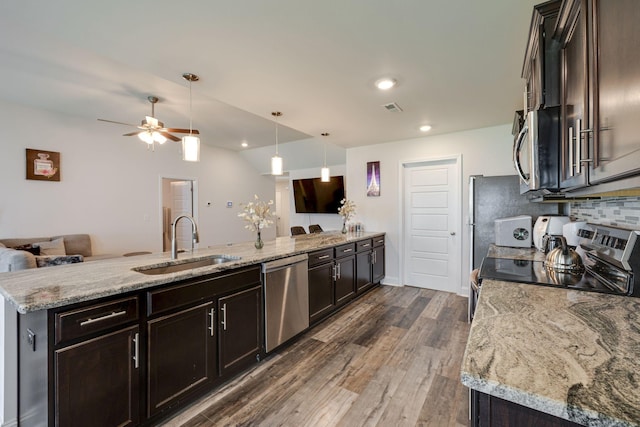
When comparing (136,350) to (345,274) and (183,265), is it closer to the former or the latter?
(183,265)

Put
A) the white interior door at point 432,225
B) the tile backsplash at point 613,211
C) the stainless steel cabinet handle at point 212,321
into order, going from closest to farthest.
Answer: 1. the tile backsplash at point 613,211
2. the stainless steel cabinet handle at point 212,321
3. the white interior door at point 432,225

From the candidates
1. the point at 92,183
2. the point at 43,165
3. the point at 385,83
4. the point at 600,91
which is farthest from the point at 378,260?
the point at 43,165

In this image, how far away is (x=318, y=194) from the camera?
7.25 metres

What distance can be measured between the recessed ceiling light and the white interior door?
217 centimetres

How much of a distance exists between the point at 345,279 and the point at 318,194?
3.87m

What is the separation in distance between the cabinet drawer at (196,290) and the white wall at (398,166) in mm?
2997

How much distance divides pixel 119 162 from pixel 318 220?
4.56 meters

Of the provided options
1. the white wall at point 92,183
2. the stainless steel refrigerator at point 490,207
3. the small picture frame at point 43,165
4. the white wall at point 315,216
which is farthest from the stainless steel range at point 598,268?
the small picture frame at point 43,165

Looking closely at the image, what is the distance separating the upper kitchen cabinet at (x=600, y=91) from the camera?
697mm

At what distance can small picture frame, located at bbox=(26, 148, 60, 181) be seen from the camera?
13.7 feet

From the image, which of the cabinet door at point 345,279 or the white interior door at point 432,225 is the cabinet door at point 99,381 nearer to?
the cabinet door at point 345,279

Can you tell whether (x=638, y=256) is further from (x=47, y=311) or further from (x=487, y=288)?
(x=47, y=311)

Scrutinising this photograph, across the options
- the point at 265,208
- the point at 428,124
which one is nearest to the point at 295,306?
the point at 265,208

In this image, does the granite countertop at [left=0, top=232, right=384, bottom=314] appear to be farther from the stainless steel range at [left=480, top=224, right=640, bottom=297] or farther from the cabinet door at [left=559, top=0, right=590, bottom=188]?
the cabinet door at [left=559, top=0, right=590, bottom=188]
